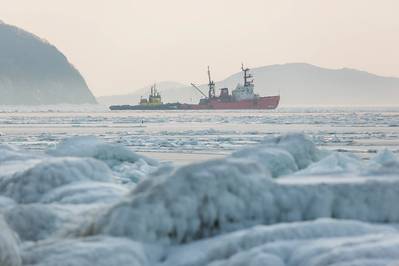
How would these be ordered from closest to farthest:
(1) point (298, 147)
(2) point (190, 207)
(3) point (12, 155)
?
1. (2) point (190, 207)
2. (1) point (298, 147)
3. (3) point (12, 155)

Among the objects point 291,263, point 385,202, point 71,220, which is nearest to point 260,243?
point 291,263

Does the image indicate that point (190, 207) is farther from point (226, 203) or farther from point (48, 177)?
point (48, 177)

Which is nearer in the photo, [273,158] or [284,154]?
[273,158]

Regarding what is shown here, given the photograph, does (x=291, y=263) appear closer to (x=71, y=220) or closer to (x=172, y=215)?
(x=172, y=215)

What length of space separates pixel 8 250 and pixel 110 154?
576 centimetres

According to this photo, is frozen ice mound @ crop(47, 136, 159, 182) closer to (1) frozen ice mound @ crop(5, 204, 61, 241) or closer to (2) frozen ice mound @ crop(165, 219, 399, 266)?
(1) frozen ice mound @ crop(5, 204, 61, 241)

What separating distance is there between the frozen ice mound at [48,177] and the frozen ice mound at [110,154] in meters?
2.07

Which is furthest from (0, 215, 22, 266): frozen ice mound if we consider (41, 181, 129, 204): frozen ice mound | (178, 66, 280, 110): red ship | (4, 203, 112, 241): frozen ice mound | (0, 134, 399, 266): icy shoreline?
(178, 66, 280, 110): red ship

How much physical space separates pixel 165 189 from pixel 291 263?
3.32 ft

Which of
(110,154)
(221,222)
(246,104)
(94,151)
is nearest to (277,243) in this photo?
(221,222)

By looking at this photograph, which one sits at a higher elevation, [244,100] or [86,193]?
[86,193]

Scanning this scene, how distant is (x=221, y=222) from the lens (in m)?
4.41

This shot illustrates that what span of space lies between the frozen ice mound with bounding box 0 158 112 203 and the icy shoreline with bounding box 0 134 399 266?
71 centimetres

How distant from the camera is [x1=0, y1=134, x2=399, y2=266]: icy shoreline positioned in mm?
3912
